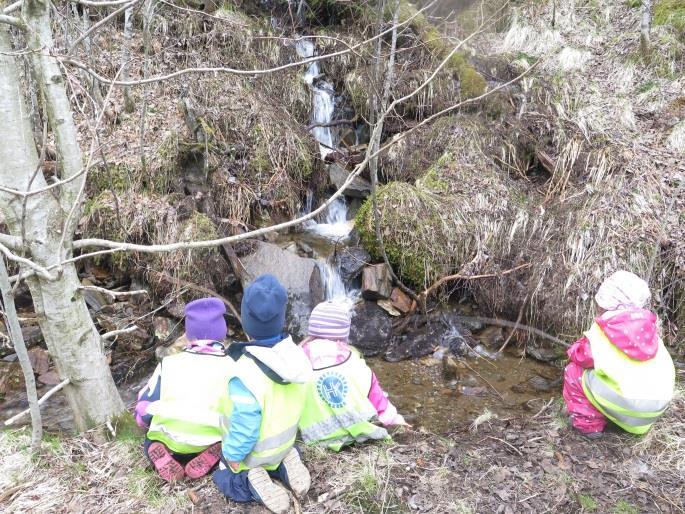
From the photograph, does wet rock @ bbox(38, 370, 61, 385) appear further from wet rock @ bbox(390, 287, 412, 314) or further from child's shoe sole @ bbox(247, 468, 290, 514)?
wet rock @ bbox(390, 287, 412, 314)

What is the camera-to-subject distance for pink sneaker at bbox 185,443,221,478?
280 centimetres

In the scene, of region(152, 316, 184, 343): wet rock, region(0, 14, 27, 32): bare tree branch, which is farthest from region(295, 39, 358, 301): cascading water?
region(0, 14, 27, 32): bare tree branch

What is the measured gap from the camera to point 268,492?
2.54 m

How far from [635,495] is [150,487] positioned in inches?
108

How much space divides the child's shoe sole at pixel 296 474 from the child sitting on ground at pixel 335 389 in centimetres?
28

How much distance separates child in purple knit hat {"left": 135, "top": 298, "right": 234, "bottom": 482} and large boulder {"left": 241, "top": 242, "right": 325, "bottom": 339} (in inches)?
117

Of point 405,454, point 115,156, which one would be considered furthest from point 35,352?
point 405,454

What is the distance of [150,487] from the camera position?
110 inches

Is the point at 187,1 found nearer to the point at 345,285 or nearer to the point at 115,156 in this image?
the point at 115,156

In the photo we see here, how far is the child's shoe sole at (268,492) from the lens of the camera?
252 cm

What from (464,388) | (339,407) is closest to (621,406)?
(339,407)

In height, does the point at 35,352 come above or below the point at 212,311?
below

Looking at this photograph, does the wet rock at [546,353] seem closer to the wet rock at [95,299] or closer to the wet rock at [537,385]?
the wet rock at [537,385]

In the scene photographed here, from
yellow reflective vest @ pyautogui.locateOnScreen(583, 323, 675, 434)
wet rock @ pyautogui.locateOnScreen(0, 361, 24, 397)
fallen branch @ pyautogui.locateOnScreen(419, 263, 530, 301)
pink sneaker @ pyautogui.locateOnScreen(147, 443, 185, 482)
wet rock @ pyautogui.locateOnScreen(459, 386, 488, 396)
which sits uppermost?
yellow reflective vest @ pyautogui.locateOnScreen(583, 323, 675, 434)
